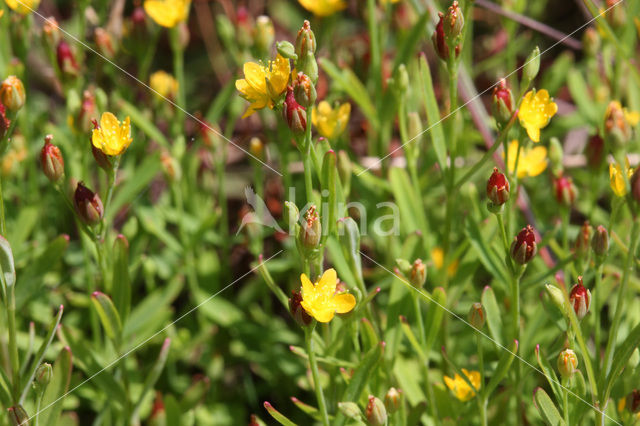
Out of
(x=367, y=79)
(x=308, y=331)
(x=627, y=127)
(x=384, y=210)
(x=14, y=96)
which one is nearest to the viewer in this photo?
(x=308, y=331)

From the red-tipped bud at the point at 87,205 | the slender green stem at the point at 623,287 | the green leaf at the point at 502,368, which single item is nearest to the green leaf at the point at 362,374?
the green leaf at the point at 502,368

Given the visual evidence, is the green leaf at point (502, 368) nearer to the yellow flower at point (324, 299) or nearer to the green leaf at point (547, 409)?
the green leaf at point (547, 409)

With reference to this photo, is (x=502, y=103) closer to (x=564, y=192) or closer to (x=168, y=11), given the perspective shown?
(x=564, y=192)

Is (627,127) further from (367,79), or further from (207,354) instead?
(207,354)

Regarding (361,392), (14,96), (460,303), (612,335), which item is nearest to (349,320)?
(361,392)

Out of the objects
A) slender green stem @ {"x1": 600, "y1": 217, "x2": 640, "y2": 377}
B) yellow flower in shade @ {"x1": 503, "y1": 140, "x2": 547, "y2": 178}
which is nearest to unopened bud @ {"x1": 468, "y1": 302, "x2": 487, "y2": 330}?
slender green stem @ {"x1": 600, "y1": 217, "x2": 640, "y2": 377}

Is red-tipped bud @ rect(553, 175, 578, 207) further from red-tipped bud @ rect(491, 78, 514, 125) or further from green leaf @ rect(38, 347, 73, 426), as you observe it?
green leaf @ rect(38, 347, 73, 426)
